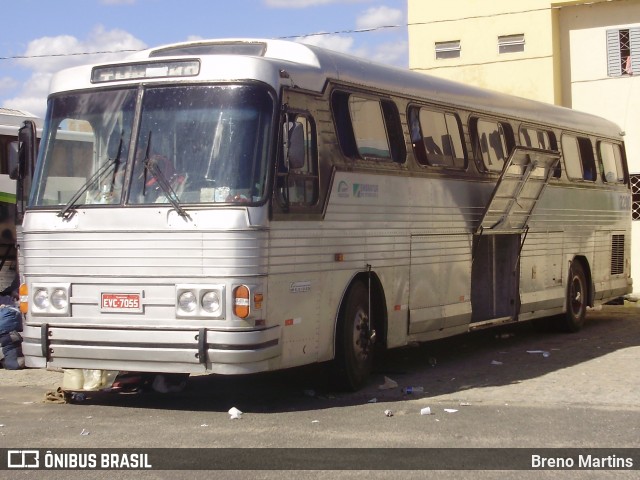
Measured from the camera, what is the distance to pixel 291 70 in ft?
31.3

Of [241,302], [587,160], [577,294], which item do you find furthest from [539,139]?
[241,302]

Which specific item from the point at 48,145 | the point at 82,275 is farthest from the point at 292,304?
the point at 48,145

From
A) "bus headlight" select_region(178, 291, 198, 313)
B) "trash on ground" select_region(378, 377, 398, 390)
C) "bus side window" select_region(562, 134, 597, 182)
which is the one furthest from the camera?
"bus side window" select_region(562, 134, 597, 182)

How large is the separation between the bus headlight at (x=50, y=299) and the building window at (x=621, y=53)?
1819cm

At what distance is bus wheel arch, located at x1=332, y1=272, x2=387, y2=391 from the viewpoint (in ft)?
33.8

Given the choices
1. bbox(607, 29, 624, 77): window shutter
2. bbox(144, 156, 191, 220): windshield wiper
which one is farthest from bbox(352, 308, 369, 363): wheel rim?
bbox(607, 29, 624, 77): window shutter

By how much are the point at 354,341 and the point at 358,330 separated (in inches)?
6.8

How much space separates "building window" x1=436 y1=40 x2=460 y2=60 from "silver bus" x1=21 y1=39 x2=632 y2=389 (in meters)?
14.5

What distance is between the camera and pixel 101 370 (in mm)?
9742

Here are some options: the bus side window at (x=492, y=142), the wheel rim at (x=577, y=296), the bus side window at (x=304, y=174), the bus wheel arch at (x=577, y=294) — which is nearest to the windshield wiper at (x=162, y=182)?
the bus side window at (x=304, y=174)

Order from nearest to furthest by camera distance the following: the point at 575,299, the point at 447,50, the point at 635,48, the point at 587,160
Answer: the point at 575,299 < the point at 587,160 < the point at 635,48 < the point at 447,50

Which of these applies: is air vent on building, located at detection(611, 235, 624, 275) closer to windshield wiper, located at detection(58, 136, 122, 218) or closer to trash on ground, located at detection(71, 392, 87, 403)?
trash on ground, located at detection(71, 392, 87, 403)

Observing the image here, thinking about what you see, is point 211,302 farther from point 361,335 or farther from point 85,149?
point 361,335

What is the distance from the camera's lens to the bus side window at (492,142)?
1343cm
